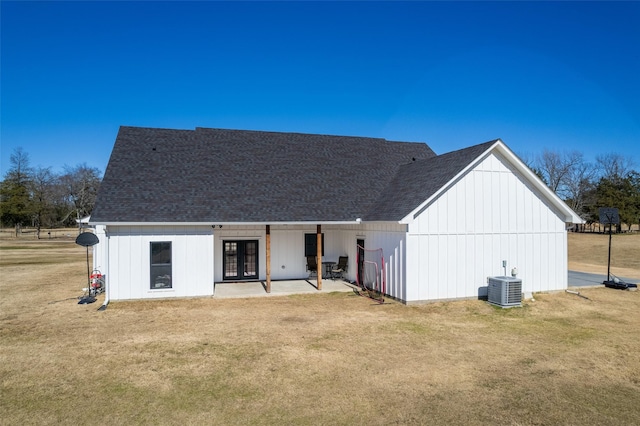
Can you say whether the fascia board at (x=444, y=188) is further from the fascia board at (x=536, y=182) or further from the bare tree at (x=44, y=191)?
the bare tree at (x=44, y=191)

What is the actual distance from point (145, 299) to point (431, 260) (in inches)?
381

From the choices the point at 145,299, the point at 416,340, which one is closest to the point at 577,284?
the point at 416,340

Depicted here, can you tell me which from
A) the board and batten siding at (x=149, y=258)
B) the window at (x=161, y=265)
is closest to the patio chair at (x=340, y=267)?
the board and batten siding at (x=149, y=258)

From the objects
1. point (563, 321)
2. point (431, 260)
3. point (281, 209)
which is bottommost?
point (563, 321)

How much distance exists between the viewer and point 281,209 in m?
16.3

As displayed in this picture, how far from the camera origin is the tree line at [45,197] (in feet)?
173

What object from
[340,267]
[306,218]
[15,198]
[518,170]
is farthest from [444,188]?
[15,198]

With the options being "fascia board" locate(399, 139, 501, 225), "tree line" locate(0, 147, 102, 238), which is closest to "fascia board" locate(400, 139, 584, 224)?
"fascia board" locate(399, 139, 501, 225)

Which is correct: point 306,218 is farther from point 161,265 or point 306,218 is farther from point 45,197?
point 45,197

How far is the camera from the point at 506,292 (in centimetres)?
1345

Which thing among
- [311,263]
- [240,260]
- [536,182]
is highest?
[536,182]

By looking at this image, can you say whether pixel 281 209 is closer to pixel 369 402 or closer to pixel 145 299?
pixel 145 299

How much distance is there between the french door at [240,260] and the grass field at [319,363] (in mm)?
4101

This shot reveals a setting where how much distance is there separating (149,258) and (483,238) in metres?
11.5
